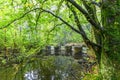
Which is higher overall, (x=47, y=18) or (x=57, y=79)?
(x=47, y=18)

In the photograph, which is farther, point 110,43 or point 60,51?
point 60,51

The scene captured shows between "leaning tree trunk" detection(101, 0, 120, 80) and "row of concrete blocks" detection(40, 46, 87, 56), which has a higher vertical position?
"leaning tree trunk" detection(101, 0, 120, 80)

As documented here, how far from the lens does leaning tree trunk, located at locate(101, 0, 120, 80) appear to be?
6.52 meters

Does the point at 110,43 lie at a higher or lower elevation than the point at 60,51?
higher

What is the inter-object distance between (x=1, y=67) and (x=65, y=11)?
11.4 meters

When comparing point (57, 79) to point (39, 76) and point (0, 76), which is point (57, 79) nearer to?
point (39, 76)

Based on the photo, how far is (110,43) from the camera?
677 centimetres

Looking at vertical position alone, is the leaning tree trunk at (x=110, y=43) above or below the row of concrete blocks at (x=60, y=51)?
above

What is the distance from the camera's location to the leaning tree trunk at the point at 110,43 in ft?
21.4

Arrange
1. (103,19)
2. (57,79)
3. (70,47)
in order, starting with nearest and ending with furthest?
1. (103,19)
2. (57,79)
3. (70,47)

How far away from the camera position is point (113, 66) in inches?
267

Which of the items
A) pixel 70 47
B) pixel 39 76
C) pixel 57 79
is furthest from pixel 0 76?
pixel 70 47

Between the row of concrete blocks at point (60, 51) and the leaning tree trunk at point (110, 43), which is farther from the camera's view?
the row of concrete blocks at point (60, 51)

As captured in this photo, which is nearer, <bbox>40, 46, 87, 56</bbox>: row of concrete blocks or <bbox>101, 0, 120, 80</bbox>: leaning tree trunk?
<bbox>101, 0, 120, 80</bbox>: leaning tree trunk
